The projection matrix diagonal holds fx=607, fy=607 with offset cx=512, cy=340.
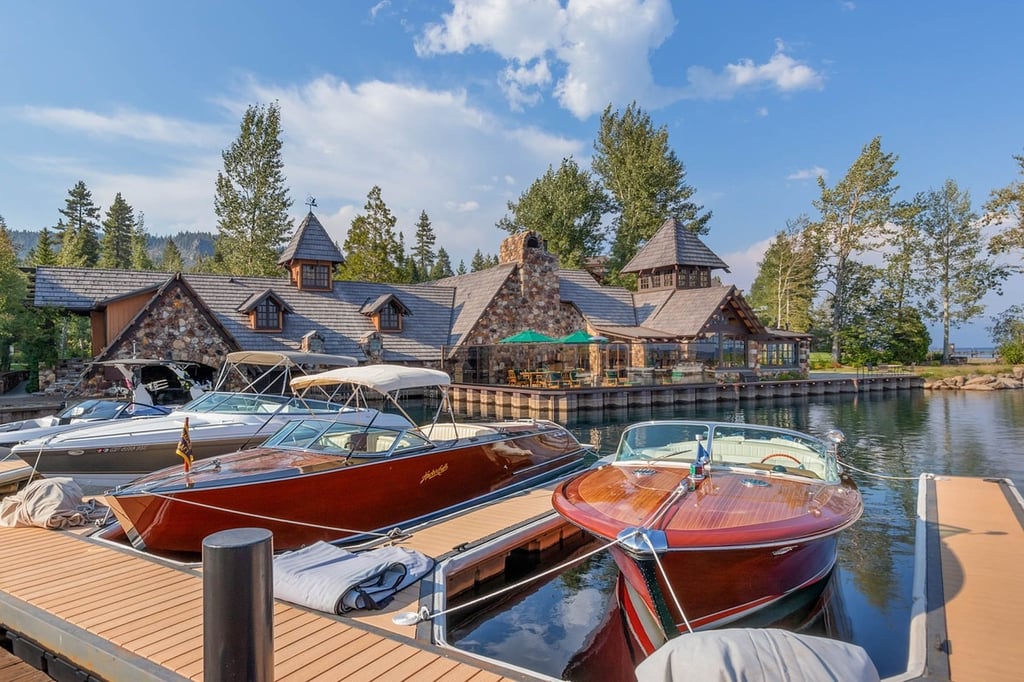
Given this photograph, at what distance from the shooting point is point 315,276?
2950 cm

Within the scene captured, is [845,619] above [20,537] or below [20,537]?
below

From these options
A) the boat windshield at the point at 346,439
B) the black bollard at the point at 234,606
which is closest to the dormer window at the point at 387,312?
the boat windshield at the point at 346,439

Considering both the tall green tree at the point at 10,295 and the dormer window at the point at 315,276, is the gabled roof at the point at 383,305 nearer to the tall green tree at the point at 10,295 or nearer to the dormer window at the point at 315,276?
the dormer window at the point at 315,276

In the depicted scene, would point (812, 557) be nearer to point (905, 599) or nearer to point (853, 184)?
point (905, 599)

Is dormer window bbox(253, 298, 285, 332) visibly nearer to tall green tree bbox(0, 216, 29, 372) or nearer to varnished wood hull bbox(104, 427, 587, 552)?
tall green tree bbox(0, 216, 29, 372)

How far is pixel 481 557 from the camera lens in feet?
22.9

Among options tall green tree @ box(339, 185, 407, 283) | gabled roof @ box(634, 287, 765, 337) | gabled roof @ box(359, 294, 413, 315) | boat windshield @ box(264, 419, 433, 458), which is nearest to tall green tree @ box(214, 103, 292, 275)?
tall green tree @ box(339, 185, 407, 283)

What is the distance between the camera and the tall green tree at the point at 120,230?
60344mm

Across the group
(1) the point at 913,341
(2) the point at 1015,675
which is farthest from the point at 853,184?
(2) the point at 1015,675

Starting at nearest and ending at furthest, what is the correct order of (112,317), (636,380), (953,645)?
(953,645), (112,317), (636,380)

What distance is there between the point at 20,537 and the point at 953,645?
928cm

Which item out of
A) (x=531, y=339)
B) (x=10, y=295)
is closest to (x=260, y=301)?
(x=10, y=295)

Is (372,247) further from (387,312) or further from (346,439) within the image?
(346,439)

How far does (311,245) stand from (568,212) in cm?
2643
